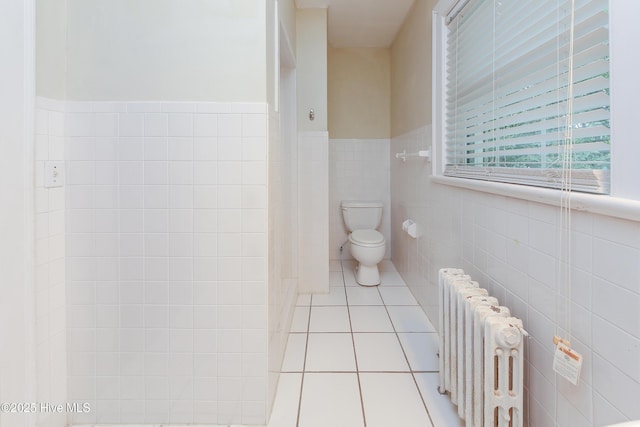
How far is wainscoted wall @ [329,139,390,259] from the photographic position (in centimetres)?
384

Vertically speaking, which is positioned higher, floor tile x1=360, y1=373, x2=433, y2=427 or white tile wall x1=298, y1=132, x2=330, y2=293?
white tile wall x1=298, y1=132, x2=330, y2=293

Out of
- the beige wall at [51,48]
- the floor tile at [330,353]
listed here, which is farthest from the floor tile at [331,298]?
the beige wall at [51,48]

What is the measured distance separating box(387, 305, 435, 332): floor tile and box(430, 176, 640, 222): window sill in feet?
3.49

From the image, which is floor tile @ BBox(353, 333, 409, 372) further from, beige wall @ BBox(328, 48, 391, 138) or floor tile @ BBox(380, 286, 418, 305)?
beige wall @ BBox(328, 48, 391, 138)

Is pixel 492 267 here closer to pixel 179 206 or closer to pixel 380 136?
pixel 179 206

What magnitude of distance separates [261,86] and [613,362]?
1404 mm

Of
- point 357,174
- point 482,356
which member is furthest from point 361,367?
point 357,174

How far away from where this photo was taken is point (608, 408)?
88cm

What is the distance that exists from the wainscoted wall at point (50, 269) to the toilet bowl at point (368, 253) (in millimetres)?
2101

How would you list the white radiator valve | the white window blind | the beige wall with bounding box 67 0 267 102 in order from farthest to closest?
the beige wall with bounding box 67 0 267 102 → the white radiator valve → the white window blind

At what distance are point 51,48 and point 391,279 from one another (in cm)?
284

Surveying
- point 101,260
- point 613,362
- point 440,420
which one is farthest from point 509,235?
point 101,260

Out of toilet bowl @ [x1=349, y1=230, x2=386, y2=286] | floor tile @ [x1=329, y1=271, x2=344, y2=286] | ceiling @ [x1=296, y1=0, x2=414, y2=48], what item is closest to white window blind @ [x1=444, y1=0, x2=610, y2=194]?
ceiling @ [x1=296, y1=0, x2=414, y2=48]

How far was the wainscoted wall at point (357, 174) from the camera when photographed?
3840 mm
